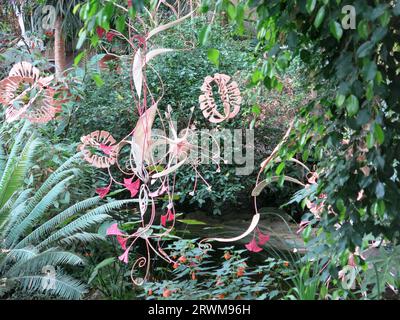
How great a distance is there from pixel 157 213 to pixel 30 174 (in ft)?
4.57

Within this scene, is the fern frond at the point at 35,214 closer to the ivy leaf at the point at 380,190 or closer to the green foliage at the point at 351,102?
the green foliage at the point at 351,102

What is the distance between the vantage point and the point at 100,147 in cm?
301

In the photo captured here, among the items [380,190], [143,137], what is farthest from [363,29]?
[143,137]

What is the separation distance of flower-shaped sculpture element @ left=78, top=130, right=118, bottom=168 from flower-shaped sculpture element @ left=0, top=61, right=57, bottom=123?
435 mm

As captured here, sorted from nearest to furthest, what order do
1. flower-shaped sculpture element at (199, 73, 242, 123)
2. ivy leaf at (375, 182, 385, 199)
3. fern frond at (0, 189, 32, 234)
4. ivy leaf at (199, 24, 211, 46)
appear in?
ivy leaf at (375, 182, 385, 199), ivy leaf at (199, 24, 211, 46), flower-shaped sculpture element at (199, 73, 242, 123), fern frond at (0, 189, 32, 234)

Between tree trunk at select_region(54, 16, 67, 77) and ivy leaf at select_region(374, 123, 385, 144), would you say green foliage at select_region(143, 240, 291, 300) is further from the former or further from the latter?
tree trunk at select_region(54, 16, 67, 77)

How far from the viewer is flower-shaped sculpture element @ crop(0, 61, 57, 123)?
10.8 feet

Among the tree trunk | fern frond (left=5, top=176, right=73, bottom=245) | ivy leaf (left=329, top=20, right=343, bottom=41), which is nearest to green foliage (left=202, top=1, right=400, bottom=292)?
ivy leaf (left=329, top=20, right=343, bottom=41)

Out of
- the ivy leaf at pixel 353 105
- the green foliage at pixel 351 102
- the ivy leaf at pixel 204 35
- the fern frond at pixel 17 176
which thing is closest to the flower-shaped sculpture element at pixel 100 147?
the fern frond at pixel 17 176

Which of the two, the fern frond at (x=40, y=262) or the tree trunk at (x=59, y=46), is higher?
the tree trunk at (x=59, y=46)

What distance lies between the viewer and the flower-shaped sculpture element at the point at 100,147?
2988mm

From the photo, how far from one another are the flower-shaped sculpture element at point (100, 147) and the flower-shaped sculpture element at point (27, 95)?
44 centimetres
